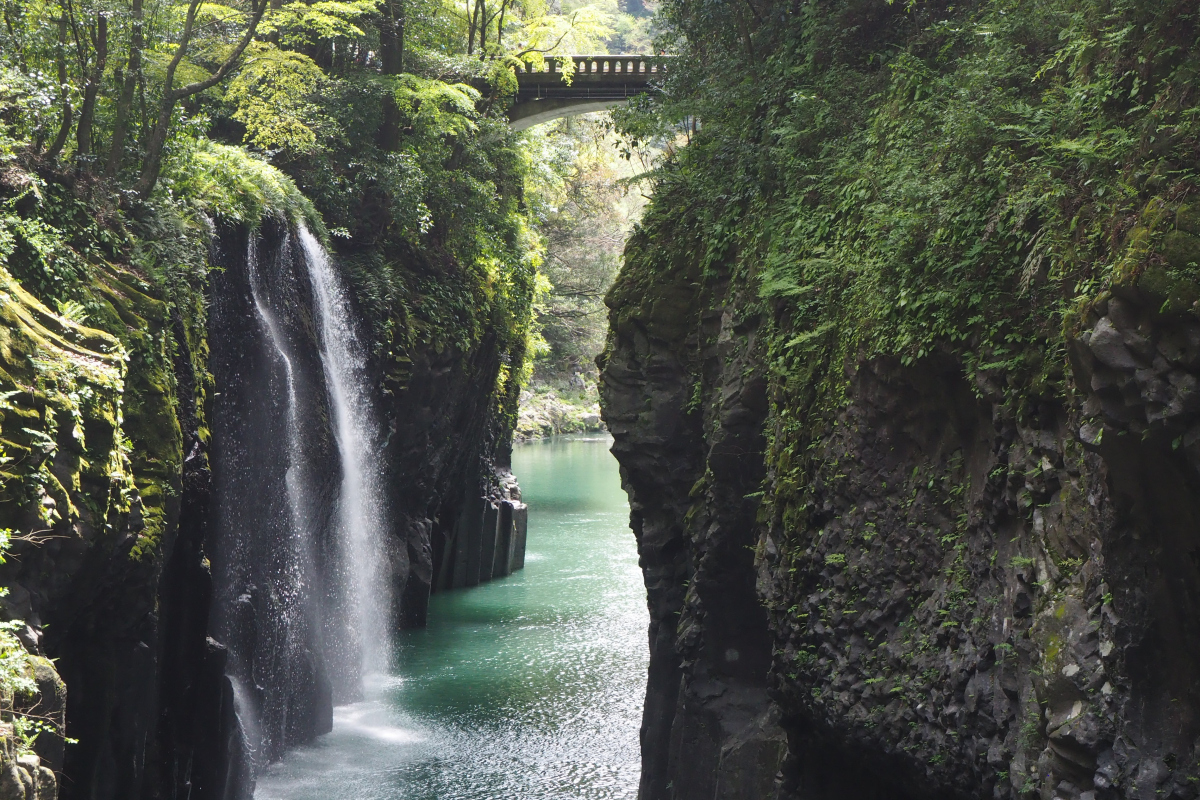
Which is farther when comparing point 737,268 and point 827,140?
point 737,268

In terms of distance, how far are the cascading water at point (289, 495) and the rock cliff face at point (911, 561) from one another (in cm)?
531

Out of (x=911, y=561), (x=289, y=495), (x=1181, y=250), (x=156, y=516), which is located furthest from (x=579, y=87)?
(x=1181, y=250)

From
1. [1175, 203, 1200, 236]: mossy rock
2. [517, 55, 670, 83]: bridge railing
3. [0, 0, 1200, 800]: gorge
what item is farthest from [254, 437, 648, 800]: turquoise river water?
[517, 55, 670, 83]: bridge railing

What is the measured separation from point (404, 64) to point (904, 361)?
55.9ft

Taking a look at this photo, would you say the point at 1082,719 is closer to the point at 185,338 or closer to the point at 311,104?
the point at 185,338

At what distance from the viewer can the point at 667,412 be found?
39.0ft

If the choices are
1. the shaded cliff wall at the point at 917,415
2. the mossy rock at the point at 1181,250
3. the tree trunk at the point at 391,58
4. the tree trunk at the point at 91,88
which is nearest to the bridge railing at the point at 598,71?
the tree trunk at the point at 391,58

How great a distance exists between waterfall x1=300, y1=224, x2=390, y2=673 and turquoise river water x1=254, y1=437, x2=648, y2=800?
104 cm

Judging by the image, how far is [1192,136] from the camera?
5.10m

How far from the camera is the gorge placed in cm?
540

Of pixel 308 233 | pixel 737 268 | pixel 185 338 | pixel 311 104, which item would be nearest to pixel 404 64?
pixel 311 104

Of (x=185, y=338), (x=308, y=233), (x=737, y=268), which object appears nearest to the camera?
(x=737, y=268)

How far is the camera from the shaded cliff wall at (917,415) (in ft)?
16.3

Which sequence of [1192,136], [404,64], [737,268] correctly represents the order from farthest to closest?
[404,64] < [737,268] < [1192,136]
